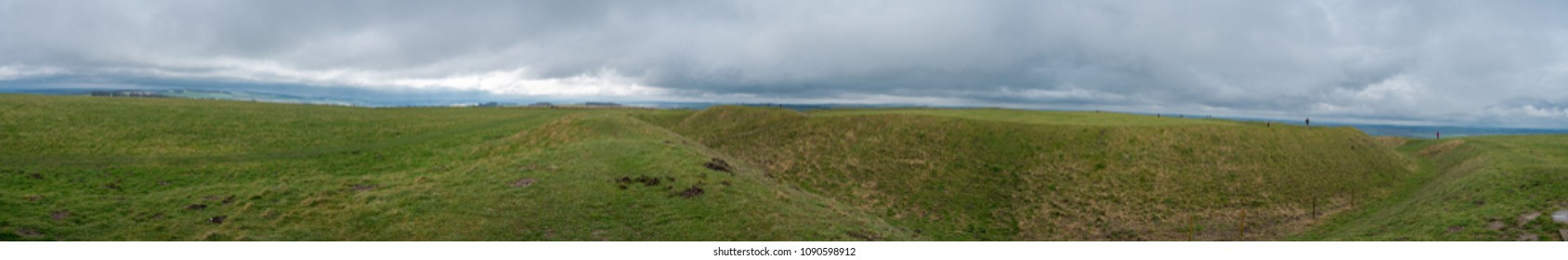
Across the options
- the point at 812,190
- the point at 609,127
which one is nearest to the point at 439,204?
the point at 812,190

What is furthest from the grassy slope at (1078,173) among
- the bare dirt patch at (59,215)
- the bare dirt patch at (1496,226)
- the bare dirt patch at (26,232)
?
the bare dirt patch at (59,215)

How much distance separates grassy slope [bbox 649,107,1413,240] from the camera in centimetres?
3123

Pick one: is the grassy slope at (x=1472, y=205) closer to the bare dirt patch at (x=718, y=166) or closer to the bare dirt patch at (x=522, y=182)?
the bare dirt patch at (x=718, y=166)

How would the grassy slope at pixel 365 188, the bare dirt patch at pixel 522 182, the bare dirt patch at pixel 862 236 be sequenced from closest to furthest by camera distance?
the grassy slope at pixel 365 188
the bare dirt patch at pixel 862 236
the bare dirt patch at pixel 522 182

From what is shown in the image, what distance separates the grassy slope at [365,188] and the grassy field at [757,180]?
143 millimetres

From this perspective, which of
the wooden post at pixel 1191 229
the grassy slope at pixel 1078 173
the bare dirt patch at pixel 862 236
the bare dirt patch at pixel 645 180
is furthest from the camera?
the grassy slope at pixel 1078 173

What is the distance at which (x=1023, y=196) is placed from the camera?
1356 inches

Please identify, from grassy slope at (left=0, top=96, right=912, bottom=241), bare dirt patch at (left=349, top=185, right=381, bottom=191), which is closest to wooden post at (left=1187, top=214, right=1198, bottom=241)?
grassy slope at (left=0, top=96, right=912, bottom=241)

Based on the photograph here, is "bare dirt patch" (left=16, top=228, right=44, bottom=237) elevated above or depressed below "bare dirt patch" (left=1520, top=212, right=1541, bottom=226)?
below

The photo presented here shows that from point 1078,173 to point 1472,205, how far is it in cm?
1571

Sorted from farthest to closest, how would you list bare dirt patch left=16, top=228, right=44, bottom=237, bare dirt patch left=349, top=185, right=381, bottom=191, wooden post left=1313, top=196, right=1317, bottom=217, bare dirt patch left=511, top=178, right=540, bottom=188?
wooden post left=1313, top=196, right=1317, bottom=217, bare dirt patch left=349, top=185, right=381, bottom=191, bare dirt patch left=511, top=178, right=540, bottom=188, bare dirt patch left=16, top=228, right=44, bottom=237

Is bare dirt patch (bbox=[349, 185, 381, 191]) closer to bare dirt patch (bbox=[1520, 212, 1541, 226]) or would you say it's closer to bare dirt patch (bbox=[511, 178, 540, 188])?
bare dirt patch (bbox=[511, 178, 540, 188])

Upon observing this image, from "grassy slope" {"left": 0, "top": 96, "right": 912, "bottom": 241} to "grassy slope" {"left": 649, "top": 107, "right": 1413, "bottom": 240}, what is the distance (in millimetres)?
7100

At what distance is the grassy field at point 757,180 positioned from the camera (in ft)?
70.9
